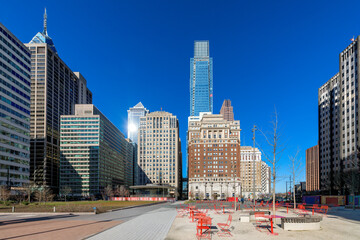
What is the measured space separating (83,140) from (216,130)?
223ft

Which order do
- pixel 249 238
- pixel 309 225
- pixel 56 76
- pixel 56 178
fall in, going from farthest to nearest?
1. pixel 56 76
2. pixel 56 178
3. pixel 309 225
4. pixel 249 238

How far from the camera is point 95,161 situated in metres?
154

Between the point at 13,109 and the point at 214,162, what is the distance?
3680 inches

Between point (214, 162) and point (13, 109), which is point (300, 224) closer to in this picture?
point (13, 109)

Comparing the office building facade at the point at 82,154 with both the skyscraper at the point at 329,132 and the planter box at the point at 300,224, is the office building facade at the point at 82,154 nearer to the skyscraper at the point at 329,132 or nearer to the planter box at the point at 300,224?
the skyscraper at the point at 329,132

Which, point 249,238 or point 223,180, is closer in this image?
point 249,238

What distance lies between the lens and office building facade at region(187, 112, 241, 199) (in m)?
151

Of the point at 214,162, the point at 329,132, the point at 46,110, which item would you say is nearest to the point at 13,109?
the point at 46,110

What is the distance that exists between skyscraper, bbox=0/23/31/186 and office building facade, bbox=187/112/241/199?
255 feet

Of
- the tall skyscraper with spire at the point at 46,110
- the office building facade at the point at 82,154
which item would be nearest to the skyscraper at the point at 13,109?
the office building facade at the point at 82,154

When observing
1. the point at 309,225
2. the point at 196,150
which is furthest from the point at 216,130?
the point at 309,225

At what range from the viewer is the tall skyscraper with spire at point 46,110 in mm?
154887

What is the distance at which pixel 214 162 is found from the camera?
154 meters

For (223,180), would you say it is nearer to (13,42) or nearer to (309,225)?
(13,42)
